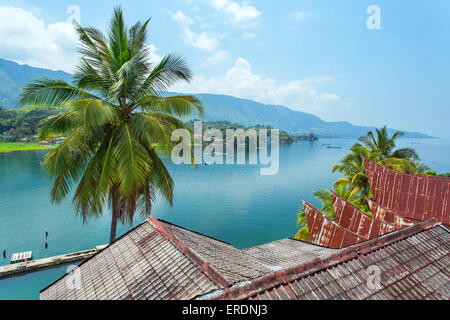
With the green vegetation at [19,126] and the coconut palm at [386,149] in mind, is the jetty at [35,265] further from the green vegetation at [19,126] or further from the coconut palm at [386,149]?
the green vegetation at [19,126]

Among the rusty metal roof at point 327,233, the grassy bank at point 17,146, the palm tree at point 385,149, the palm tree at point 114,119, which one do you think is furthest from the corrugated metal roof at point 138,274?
the grassy bank at point 17,146

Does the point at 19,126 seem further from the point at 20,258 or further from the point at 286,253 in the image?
the point at 286,253

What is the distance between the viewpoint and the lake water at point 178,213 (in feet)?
80.9

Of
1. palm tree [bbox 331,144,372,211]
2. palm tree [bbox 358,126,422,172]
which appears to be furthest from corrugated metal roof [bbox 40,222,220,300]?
palm tree [bbox 358,126,422,172]

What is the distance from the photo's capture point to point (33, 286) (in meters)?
17.8

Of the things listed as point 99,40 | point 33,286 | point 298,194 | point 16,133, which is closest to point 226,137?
point 298,194

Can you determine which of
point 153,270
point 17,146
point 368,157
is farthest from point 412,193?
point 17,146

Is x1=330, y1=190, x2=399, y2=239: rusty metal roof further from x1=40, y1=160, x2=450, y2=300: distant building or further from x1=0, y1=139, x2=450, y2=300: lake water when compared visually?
x1=0, y1=139, x2=450, y2=300: lake water

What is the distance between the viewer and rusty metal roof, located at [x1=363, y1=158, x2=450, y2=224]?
10.8 metres

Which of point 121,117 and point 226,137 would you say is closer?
point 121,117

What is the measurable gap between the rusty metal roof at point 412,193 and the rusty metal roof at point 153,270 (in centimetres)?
932

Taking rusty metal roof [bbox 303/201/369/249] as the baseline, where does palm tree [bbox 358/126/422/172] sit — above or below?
above

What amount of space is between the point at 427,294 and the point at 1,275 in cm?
2368
